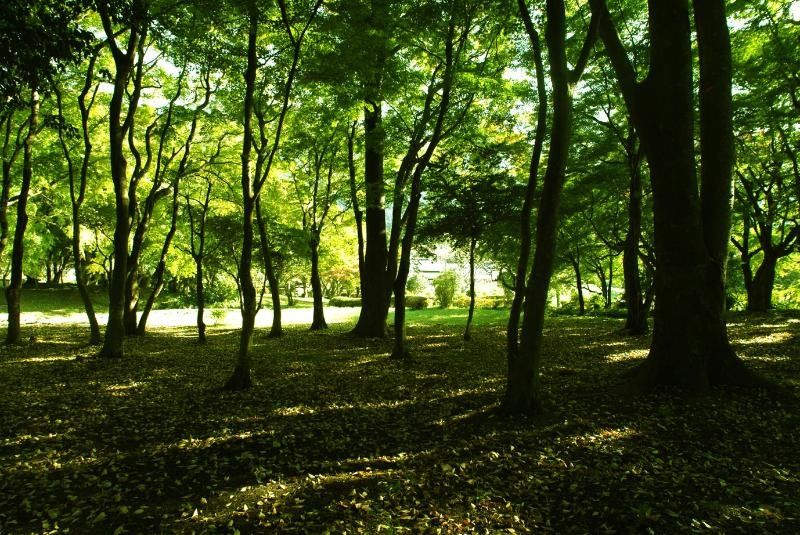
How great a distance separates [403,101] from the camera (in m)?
13.1

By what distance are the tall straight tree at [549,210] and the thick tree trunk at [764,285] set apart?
20429 millimetres

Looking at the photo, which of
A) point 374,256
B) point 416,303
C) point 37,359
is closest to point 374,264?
point 374,256

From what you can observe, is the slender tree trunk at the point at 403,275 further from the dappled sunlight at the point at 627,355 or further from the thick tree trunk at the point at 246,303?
the dappled sunlight at the point at 627,355

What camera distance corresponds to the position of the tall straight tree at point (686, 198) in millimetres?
6992

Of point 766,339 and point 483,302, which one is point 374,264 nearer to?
point 766,339

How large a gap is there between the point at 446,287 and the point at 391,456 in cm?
3696

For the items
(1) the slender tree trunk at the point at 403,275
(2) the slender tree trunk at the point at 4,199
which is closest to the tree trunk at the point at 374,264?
(1) the slender tree trunk at the point at 403,275

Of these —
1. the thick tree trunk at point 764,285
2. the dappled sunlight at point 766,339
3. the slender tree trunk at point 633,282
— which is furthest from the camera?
the thick tree trunk at point 764,285

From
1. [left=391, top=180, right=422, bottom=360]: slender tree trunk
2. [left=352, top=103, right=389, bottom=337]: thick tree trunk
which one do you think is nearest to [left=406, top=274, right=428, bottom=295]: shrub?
[left=352, top=103, right=389, bottom=337]: thick tree trunk

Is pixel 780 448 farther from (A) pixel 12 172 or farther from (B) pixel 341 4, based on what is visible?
(A) pixel 12 172

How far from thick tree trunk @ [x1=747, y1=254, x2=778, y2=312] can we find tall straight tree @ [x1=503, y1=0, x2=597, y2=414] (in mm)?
20429

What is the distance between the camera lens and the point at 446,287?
138ft

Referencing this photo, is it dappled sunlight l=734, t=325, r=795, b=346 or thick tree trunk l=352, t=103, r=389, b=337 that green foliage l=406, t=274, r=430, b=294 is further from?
dappled sunlight l=734, t=325, r=795, b=346

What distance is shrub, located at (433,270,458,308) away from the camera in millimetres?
41938
